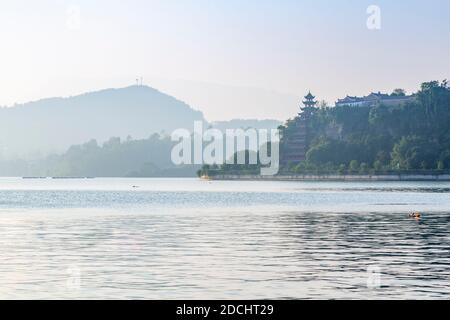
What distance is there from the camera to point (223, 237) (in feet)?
199

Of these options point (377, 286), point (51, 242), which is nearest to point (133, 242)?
point (51, 242)

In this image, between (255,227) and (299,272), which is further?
(255,227)

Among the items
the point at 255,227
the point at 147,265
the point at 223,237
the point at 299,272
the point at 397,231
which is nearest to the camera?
the point at 299,272

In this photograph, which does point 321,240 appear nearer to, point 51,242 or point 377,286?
point 51,242

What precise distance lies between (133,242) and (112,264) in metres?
13.1

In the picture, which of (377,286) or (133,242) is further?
(133,242)
